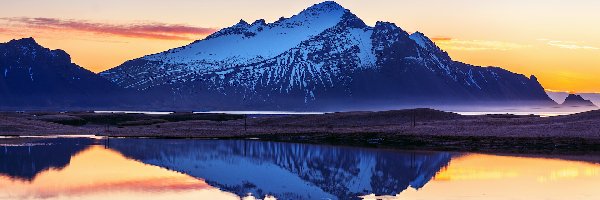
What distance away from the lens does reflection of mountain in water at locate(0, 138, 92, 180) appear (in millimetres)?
53594

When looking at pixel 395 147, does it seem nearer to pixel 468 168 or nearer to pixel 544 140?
pixel 544 140

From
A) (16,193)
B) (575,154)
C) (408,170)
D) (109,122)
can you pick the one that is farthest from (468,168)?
(109,122)

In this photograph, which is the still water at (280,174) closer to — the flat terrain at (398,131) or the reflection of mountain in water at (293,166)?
the reflection of mountain in water at (293,166)

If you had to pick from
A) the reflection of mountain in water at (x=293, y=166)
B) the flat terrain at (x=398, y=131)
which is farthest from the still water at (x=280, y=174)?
the flat terrain at (x=398, y=131)

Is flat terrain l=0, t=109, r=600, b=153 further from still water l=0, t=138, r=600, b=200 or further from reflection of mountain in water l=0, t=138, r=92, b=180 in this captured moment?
reflection of mountain in water l=0, t=138, r=92, b=180

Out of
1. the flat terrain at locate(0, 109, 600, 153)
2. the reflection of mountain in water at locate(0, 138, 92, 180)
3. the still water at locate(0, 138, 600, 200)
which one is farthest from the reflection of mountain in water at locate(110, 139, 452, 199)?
the flat terrain at locate(0, 109, 600, 153)

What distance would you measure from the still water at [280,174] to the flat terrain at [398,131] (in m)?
8.71

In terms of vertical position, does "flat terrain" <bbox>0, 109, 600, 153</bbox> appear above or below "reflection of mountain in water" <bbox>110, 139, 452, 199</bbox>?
above

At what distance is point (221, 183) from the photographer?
48.2 metres

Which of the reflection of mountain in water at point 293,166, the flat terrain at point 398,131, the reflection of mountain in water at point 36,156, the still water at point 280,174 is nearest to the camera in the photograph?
the still water at point 280,174

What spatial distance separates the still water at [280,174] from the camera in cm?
4278

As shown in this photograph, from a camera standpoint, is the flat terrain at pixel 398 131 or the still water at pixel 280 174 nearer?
the still water at pixel 280 174

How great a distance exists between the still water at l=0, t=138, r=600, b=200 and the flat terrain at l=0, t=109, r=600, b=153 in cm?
871

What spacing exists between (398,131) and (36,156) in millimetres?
43145
